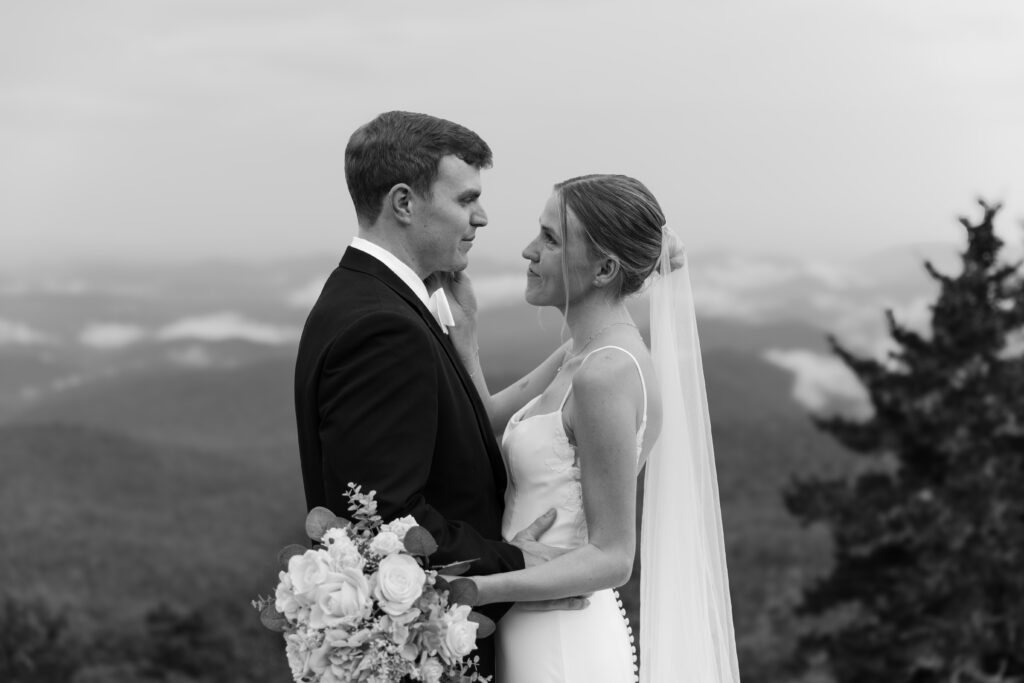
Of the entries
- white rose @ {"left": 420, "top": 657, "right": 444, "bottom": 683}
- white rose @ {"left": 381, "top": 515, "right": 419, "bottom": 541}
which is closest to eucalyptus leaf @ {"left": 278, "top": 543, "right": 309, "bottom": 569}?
white rose @ {"left": 381, "top": 515, "right": 419, "bottom": 541}

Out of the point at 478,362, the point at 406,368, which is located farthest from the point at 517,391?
the point at 406,368

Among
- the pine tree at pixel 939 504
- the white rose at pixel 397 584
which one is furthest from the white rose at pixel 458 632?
the pine tree at pixel 939 504

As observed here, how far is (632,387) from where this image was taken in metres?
5.20

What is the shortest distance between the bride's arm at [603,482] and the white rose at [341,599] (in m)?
0.79

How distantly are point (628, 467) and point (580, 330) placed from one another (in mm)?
718

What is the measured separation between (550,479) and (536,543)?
0.29 meters

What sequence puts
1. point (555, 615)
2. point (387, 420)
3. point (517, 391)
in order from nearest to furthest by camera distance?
point (387, 420) < point (555, 615) < point (517, 391)

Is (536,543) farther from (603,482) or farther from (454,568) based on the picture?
(454,568)

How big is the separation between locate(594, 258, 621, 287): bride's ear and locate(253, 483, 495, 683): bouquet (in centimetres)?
140

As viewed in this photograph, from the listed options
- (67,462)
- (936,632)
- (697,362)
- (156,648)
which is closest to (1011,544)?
(936,632)

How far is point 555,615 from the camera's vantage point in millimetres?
5285

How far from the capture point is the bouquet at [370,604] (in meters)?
4.42

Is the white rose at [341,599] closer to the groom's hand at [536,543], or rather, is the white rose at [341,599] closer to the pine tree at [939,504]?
the groom's hand at [536,543]

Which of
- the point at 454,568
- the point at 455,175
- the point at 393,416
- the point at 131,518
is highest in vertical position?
the point at 131,518
